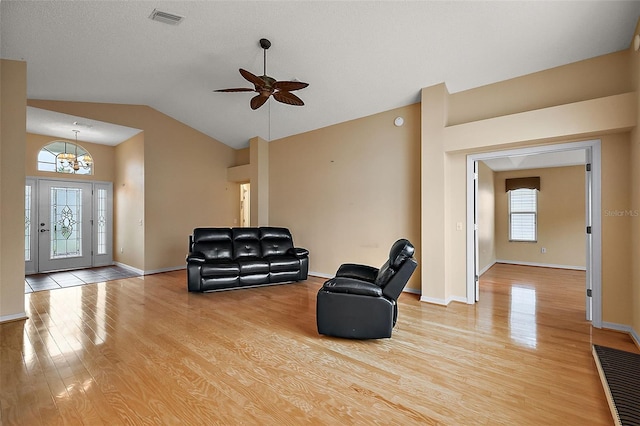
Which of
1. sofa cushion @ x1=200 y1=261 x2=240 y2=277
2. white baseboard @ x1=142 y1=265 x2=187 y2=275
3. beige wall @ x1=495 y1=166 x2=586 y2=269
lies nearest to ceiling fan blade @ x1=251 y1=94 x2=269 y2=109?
sofa cushion @ x1=200 y1=261 x2=240 y2=277

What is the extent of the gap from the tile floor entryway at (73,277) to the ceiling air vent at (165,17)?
15.1 ft

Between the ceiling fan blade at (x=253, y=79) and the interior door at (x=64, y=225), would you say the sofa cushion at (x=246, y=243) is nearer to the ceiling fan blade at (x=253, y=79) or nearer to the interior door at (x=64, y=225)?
the ceiling fan blade at (x=253, y=79)

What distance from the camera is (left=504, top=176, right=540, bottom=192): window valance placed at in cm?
705

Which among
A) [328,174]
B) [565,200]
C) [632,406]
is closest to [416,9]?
[328,174]

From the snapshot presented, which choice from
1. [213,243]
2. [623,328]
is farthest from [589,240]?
[213,243]

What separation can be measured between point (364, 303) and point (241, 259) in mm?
2910

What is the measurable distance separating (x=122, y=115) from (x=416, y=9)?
551cm

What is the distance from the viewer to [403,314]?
359 centimetres

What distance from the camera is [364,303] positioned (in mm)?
2777

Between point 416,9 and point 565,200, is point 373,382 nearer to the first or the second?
point 416,9

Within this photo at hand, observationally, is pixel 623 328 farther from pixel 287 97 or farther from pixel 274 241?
pixel 274 241

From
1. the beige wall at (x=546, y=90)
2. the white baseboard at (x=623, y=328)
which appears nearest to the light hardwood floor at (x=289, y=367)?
the white baseboard at (x=623, y=328)

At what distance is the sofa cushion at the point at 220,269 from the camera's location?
4.47 m

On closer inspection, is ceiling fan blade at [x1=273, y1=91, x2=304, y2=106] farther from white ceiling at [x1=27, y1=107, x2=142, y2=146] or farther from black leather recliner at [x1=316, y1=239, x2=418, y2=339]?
white ceiling at [x1=27, y1=107, x2=142, y2=146]
